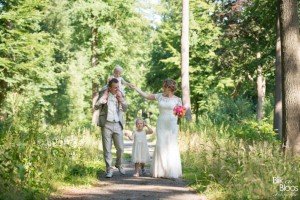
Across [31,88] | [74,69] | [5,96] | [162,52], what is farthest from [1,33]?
[74,69]

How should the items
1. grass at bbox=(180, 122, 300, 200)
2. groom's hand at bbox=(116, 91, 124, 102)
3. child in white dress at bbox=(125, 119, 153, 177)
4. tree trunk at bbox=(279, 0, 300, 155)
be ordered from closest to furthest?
grass at bbox=(180, 122, 300, 200), tree trunk at bbox=(279, 0, 300, 155), groom's hand at bbox=(116, 91, 124, 102), child in white dress at bbox=(125, 119, 153, 177)

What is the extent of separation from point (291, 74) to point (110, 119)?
13.2 ft

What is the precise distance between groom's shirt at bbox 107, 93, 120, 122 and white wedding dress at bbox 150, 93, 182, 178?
100 centimetres

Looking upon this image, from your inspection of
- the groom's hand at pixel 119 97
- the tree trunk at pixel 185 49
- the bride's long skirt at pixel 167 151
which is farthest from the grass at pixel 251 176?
the tree trunk at pixel 185 49

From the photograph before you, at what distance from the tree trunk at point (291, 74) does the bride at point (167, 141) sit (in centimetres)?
249

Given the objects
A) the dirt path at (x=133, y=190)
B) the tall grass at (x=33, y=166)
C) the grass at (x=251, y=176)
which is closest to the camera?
the grass at (x=251, y=176)

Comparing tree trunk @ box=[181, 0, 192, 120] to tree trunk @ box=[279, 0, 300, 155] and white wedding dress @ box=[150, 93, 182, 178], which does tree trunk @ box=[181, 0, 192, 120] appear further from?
tree trunk @ box=[279, 0, 300, 155]

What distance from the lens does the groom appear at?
434 inches

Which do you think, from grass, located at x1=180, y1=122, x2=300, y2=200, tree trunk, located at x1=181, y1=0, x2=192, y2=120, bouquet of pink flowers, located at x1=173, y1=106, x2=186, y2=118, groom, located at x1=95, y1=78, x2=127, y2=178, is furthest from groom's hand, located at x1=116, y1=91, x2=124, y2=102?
tree trunk, located at x1=181, y1=0, x2=192, y2=120

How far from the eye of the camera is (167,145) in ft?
36.7

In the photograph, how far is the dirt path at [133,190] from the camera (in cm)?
840

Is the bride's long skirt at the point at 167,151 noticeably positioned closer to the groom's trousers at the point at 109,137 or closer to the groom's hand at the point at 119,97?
the groom's trousers at the point at 109,137

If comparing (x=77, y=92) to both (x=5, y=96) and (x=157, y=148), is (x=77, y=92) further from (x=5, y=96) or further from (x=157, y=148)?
(x=157, y=148)

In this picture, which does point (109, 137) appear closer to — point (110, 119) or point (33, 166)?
point (110, 119)
